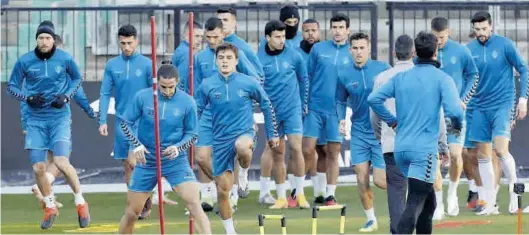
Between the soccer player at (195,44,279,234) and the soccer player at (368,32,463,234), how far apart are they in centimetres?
325

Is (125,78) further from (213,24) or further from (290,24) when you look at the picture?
(290,24)

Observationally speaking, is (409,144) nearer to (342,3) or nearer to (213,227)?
(213,227)

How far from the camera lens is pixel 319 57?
73.6 ft

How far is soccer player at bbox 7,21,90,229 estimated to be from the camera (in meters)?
20.5

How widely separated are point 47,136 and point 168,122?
4222 mm

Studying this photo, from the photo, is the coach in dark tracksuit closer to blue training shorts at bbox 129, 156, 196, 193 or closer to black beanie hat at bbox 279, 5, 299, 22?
blue training shorts at bbox 129, 156, 196, 193

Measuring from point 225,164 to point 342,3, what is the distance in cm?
845

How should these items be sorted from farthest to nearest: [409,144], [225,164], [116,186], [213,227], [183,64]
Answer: [116,186] < [183,64] < [213,227] < [225,164] < [409,144]

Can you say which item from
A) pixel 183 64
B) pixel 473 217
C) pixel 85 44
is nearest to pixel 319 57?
pixel 183 64

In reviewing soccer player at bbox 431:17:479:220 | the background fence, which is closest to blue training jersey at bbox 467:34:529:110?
soccer player at bbox 431:17:479:220

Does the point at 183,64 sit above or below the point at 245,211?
above

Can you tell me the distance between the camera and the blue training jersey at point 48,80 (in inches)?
809

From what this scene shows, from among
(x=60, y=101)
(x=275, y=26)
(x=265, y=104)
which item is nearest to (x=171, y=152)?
(x=265, y=104)

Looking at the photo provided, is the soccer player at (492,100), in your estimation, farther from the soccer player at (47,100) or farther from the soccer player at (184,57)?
the soccer player at (47,100)
